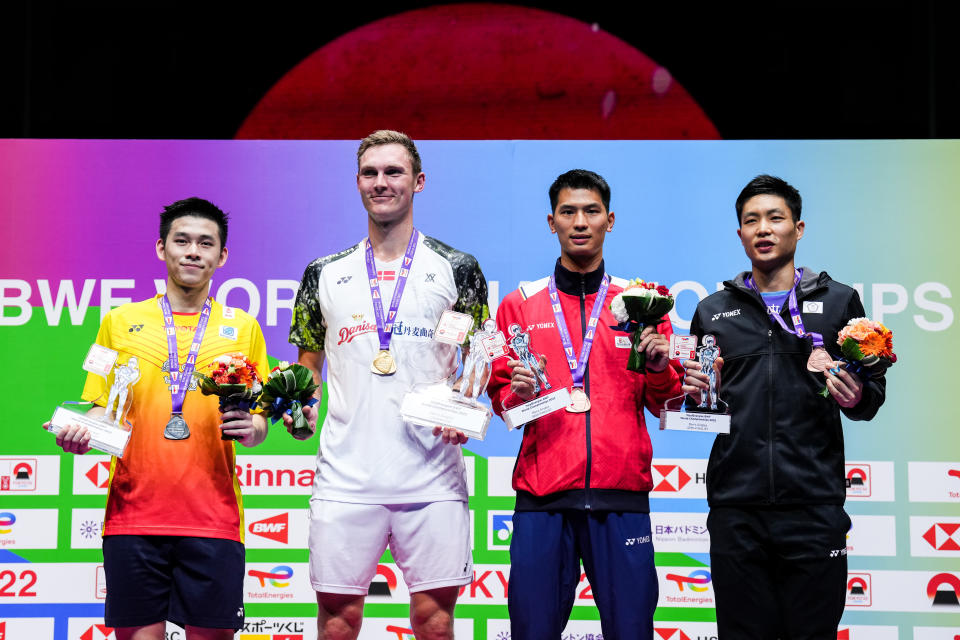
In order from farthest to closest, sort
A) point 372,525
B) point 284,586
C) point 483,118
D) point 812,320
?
1. point 483,118
2. point 284,586
3. point 812,320
4. point 372,525

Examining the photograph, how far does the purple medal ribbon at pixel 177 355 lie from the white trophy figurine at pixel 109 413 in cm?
13

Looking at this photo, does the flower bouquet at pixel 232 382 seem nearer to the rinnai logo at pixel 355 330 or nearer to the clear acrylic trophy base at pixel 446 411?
the rinnai logo at pixel 355 330

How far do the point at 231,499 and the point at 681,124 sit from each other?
3.18 meters

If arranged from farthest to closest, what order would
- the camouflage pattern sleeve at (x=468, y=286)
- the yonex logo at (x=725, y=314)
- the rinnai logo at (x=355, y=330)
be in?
the yonex logo at (x=725, y=314), the camouflage pattern sleeve at (x=468, y=286), the rinnai logo at (x=355, y=330)

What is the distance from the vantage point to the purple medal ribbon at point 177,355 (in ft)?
11.5

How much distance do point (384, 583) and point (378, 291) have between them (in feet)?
6.30

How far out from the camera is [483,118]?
5.16 m

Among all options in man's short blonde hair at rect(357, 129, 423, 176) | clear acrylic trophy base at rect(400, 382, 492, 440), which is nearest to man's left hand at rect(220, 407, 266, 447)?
clear acrylic trophy base at rect(400, 382, 492, 440)

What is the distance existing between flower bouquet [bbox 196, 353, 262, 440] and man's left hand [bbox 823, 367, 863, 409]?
2.03m

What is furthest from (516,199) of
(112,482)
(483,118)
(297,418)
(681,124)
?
(112,482)

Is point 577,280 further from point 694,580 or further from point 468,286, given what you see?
point 694,580

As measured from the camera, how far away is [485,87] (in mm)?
5176

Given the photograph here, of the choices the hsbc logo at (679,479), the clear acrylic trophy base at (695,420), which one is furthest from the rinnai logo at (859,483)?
the clear acrylic trophy base at (695,420)

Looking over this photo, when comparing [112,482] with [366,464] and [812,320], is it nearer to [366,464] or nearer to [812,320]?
[366,464]
